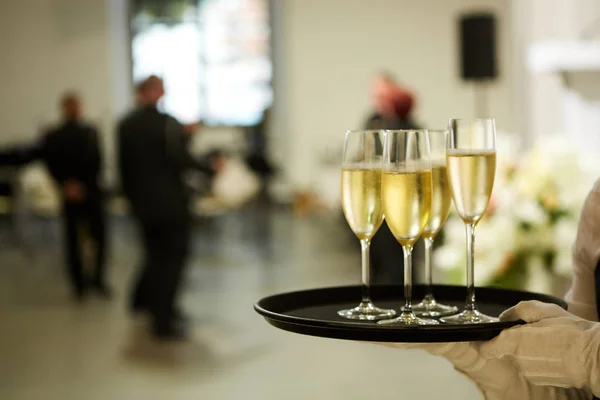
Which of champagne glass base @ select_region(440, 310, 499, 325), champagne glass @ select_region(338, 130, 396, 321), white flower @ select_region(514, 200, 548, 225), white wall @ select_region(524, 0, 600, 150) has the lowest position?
white flower @ select_region(514, 200, 548, 225)

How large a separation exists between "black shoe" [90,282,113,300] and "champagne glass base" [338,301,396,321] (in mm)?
5868

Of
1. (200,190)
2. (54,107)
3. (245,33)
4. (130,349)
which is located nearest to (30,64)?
(54,107)

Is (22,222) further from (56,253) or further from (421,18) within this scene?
(421,18)

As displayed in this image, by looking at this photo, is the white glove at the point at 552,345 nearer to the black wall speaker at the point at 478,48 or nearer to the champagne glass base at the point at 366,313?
the champagne glass base at the point at 366,313

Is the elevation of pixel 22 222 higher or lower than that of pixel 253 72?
lower

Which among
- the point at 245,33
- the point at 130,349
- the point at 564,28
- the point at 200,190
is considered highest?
the point at 245,33

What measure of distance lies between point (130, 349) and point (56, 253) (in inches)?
182

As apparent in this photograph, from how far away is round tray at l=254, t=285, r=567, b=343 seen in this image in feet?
4.12

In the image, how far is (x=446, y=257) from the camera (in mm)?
3293

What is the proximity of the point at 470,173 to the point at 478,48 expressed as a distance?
634 cm

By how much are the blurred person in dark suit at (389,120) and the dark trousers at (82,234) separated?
2.28 m

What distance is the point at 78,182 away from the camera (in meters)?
7.09

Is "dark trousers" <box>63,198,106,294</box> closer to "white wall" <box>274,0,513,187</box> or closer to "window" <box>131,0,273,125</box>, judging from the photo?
"white wall" <box>274,0,513,187</box>

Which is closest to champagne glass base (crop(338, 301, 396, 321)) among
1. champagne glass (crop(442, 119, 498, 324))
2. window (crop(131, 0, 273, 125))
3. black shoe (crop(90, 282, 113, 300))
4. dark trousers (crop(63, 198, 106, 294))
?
champagne glass (crop(442, 119, 498, 324))
